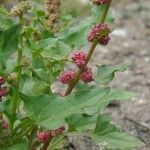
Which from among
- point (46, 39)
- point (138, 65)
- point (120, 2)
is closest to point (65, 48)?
point (46, 39)

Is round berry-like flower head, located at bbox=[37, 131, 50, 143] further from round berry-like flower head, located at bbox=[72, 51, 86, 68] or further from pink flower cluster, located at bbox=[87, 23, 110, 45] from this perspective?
pink flower cluster, located at bbox=[87, 23, 110, 45]

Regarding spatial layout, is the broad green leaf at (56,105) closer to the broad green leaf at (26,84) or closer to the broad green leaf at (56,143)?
the broad green leaf at (26,84)

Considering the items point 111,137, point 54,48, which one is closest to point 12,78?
point 54,48

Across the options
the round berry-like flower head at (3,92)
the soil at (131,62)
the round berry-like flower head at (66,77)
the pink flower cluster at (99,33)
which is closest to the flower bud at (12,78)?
the round berry-like flower head at (3,92)

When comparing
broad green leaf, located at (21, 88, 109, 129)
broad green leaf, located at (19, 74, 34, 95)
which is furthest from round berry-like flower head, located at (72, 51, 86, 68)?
broad green leaf, located at (19, 74, 34, 95)

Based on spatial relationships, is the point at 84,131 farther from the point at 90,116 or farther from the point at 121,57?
the point at 121,57
